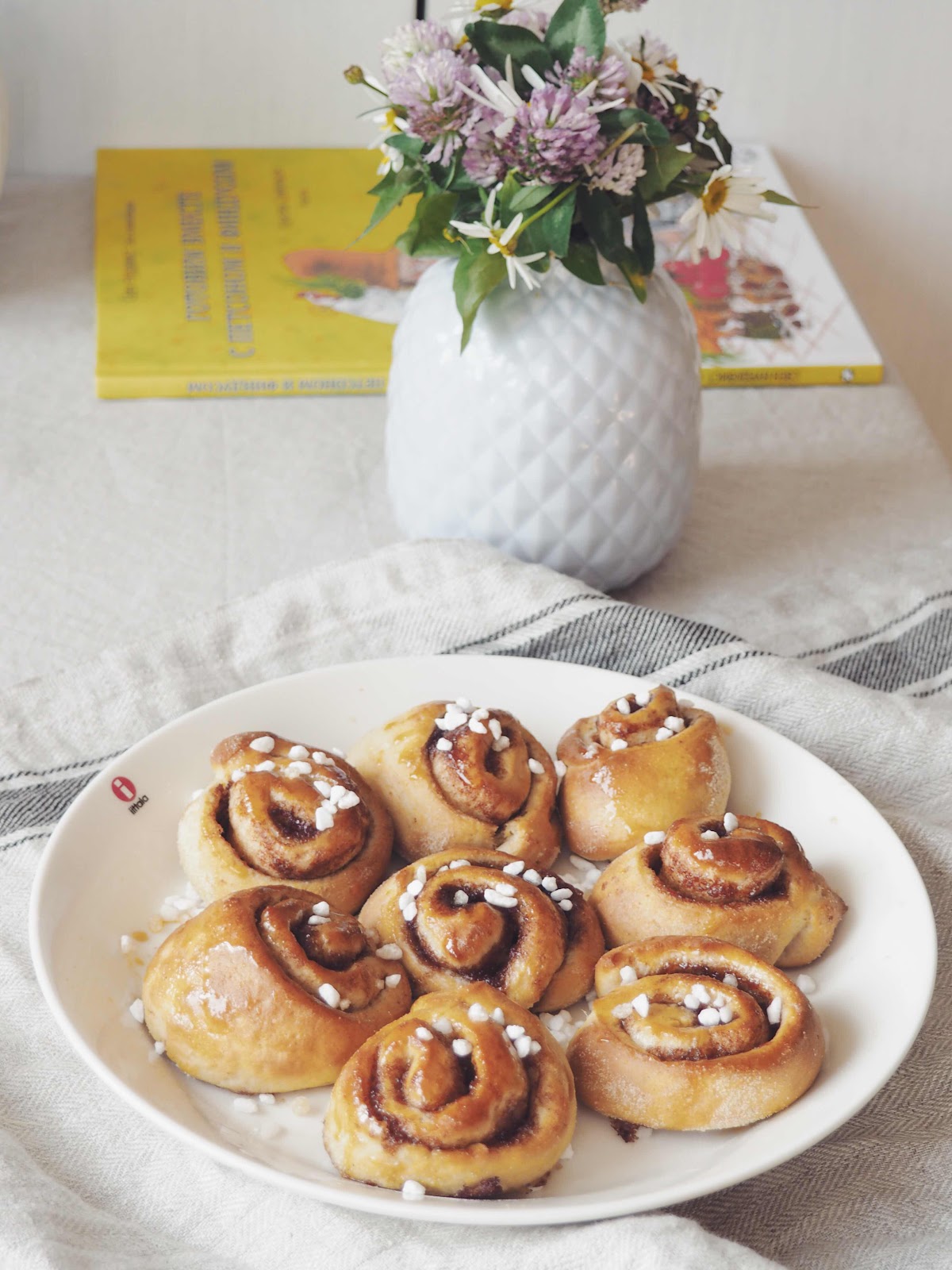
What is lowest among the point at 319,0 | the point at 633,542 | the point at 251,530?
the point at 251,530

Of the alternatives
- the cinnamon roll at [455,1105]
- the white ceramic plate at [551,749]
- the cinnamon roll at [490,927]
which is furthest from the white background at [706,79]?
the cinnamon roll at [455,1105]

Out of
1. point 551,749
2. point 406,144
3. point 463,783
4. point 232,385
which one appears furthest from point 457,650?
point 232,385

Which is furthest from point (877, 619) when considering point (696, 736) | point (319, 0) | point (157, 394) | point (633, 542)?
point (319, 0)

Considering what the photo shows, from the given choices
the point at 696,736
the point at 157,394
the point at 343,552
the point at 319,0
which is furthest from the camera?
the point at 319,0

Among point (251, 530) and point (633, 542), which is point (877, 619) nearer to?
point (633, 542)

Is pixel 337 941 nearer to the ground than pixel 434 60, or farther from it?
nearer to the ground

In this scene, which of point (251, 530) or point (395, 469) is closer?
point (395, 469)

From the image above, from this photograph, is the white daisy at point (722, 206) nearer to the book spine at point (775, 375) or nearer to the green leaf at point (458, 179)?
the green leaf at point (458, 179)

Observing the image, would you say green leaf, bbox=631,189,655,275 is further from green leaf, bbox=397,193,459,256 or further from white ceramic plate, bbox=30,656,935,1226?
white ceramic plate, bbox=30,656,935,1226
